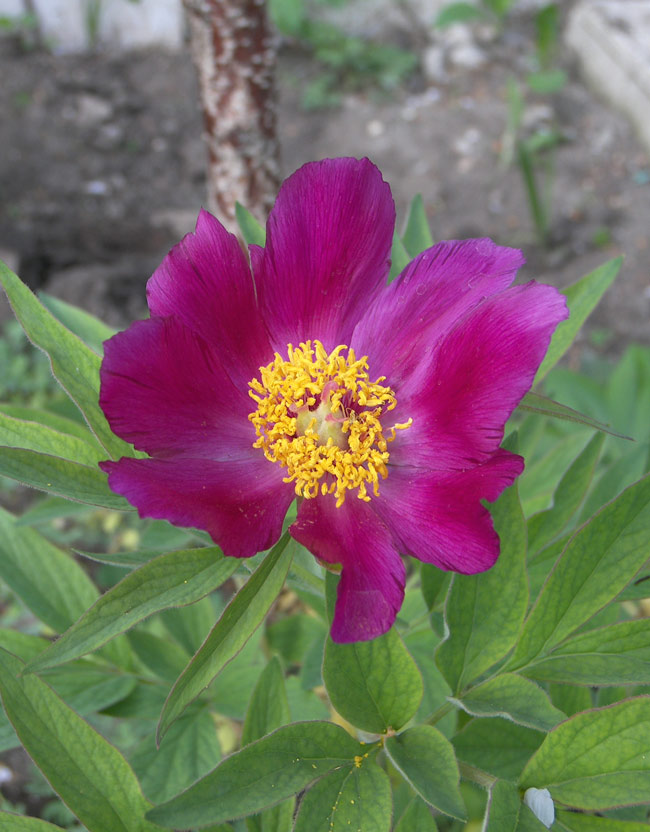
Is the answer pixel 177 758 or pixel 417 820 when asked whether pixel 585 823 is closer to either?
pixel 417 820

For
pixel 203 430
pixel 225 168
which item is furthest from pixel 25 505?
pixel 203 430

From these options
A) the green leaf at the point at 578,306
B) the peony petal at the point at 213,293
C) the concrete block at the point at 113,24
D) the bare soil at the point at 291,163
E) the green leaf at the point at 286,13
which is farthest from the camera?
the concrete block at the point at 113,24

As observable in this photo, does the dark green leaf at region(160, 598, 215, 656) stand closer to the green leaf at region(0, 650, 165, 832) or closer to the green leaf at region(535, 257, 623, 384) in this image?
the green leaf at region(0, 650, 165, 832)

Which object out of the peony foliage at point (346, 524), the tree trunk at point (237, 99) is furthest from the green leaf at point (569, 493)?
the tree trunk at point (237, 99)

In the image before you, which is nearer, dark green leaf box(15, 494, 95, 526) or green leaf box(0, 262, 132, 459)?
green leaf box(0, 262, 132, 459)

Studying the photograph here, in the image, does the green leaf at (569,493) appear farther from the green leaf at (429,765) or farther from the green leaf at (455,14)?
the green leaf at (455,14)

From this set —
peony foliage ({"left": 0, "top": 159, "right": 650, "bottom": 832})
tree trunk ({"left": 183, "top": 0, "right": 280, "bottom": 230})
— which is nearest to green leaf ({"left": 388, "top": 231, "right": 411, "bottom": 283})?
peony foliage ({"left": 0, "top": 159, "right": 650, "bottom": 832})
